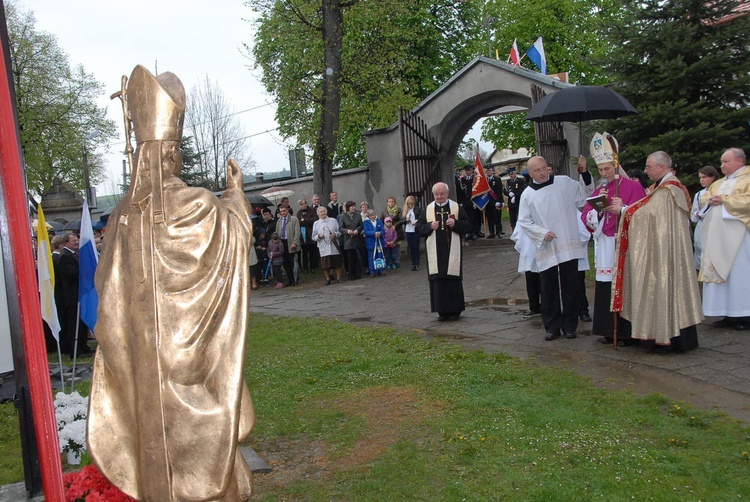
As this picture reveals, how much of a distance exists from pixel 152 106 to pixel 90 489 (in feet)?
7.16

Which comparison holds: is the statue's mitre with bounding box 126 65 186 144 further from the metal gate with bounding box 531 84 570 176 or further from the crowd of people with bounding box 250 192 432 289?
the metal gate with bounding box 531 84 570 176

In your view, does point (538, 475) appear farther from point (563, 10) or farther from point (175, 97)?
point (563, 10)

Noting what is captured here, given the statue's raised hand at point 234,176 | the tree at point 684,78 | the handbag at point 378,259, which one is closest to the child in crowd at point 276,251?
the handbag at point 378,259

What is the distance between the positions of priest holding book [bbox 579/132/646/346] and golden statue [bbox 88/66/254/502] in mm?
5561

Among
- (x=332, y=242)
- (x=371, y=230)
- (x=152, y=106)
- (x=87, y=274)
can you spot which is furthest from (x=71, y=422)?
(x=371, y=230)

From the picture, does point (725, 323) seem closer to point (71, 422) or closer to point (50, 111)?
point (71, 422)

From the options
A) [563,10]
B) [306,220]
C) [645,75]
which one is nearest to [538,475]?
[645,75]

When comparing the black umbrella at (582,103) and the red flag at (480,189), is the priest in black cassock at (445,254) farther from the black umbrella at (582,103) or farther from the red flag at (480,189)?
the red flag at (480,189)

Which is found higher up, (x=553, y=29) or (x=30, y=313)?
(x=553, y=29)

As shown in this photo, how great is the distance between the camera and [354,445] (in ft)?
18.6

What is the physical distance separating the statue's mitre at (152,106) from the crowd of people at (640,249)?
5.38m

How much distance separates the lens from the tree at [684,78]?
462 inches

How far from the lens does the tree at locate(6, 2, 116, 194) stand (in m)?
30.7

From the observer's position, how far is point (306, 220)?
18.4 meters
